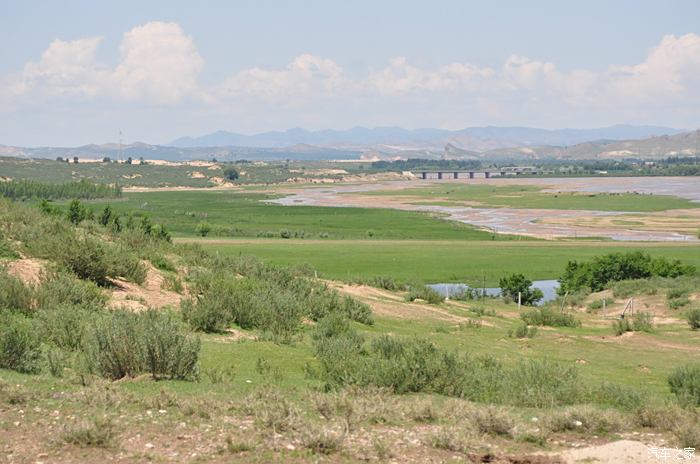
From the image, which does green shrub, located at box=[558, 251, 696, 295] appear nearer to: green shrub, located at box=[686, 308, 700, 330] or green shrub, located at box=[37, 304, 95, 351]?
green shrub, located at box=[686, 308, 700, 330]

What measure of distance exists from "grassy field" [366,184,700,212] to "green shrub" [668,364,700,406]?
104m

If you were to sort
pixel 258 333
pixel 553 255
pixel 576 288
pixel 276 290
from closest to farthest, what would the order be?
pixel 258 333
pixel 276 290
pixel 576 288
pixel 553 255

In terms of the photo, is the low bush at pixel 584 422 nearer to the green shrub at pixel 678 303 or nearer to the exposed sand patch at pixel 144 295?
the exposed sand patch at pixel 144 295

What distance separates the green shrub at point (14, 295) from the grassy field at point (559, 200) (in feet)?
353

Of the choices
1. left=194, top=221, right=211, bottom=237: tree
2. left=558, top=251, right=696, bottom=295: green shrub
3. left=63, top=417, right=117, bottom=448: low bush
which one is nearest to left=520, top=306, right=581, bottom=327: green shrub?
left=558, top=251, right=696, bottom=295: green shrub

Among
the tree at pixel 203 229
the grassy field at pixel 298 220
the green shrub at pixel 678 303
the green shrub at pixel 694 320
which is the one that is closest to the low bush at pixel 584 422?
A: the green shrub at pixel 694 320

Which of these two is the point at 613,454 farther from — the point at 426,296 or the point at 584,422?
the point at 426,296

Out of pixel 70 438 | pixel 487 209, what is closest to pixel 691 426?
pixel 70 438

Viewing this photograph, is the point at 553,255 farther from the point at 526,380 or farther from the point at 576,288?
the point at 526,380

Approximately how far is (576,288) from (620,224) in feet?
161

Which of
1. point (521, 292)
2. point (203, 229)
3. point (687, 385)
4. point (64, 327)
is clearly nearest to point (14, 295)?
point (64, 327)

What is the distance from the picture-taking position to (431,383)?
566 inches

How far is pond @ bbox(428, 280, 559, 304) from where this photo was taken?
48.4m

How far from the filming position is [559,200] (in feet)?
452
